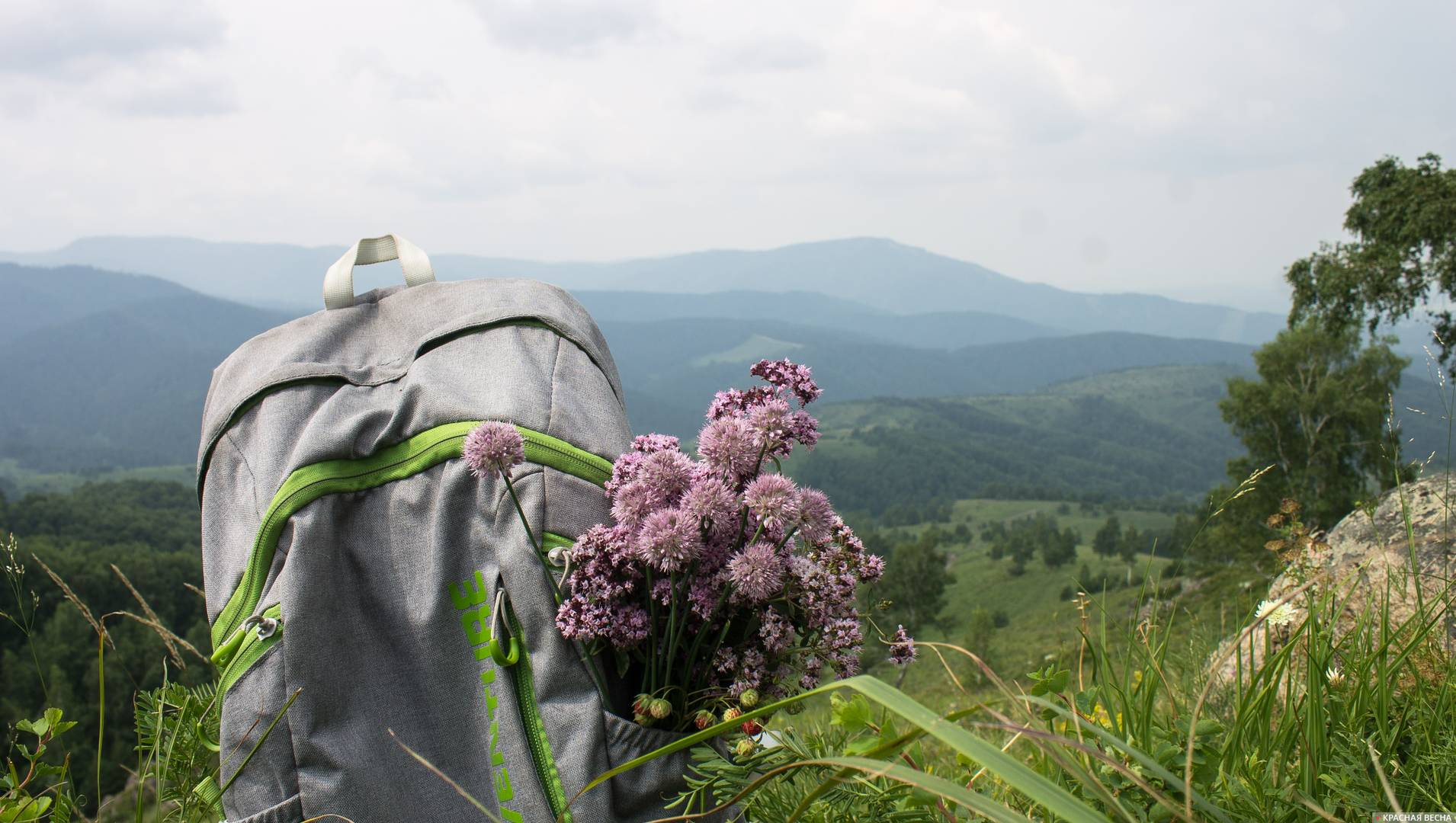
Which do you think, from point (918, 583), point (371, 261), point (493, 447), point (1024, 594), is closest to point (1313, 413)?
point (918, 583)

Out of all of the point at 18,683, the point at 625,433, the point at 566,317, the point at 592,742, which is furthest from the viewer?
the point at 18,683

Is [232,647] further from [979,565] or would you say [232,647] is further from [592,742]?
[979,565]

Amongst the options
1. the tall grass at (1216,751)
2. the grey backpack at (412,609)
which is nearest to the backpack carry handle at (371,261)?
the grey backpack at (412,609)

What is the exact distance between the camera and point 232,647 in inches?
93.4

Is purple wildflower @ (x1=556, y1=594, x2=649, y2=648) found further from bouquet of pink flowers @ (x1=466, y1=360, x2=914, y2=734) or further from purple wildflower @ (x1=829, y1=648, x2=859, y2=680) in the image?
purple wildflower @ (x1=829, y1=648, x2=859, y2=680)

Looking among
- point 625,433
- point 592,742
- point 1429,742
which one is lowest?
point 592,742

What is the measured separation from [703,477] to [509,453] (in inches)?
16.7

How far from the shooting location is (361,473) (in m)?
2.55

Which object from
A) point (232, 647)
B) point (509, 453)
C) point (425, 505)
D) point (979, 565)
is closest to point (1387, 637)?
point (509, 453)

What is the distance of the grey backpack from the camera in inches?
86.2

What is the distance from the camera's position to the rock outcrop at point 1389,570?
2.44 metres

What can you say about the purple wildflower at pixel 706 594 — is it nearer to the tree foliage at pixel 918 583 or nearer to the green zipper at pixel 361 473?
the green zipper at pixel 361 473

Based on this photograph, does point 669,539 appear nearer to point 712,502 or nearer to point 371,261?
point 712,502

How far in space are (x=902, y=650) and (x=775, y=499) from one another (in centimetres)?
62
